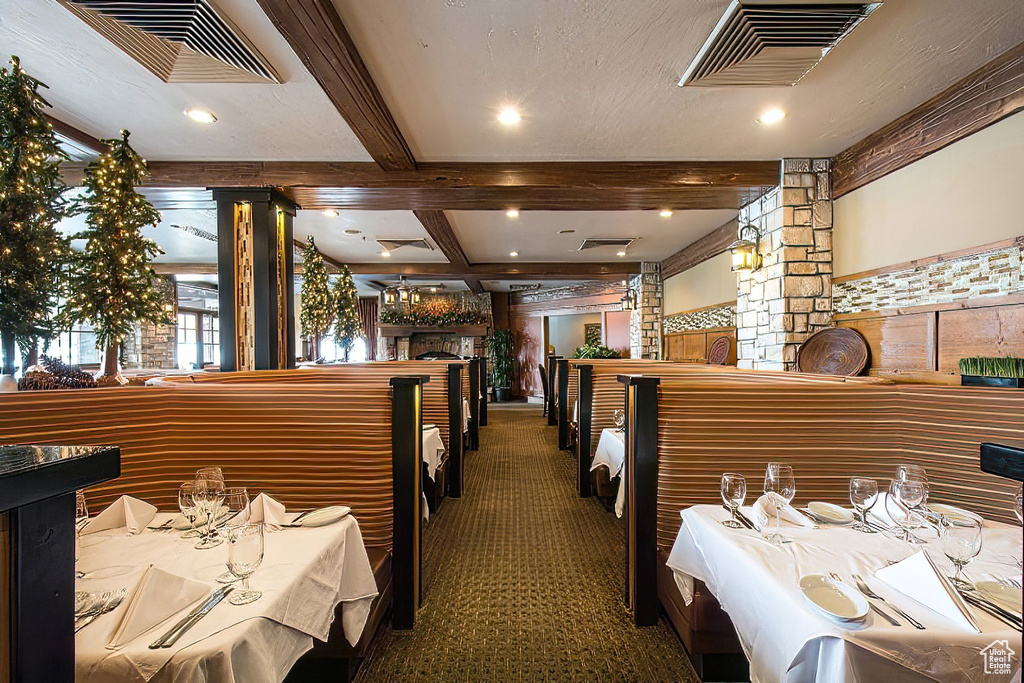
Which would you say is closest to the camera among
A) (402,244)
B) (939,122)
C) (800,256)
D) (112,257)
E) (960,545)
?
(960,545)

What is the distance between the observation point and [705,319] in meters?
7.37

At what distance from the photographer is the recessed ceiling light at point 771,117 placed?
11.5 ft

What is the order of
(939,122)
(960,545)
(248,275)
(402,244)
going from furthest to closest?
1. (402,244)
2. (248,275)
3. (939,122)
4. (960,545)

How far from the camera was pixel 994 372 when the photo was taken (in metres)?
2.12

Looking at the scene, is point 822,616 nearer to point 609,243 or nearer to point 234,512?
point 234,512

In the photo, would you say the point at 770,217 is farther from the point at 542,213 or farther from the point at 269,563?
the point at 269,563

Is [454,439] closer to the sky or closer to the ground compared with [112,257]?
closer to the ground

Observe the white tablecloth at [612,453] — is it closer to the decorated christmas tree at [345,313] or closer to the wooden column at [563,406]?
the wooden column at [563,406]

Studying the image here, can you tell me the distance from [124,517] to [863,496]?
2.43m

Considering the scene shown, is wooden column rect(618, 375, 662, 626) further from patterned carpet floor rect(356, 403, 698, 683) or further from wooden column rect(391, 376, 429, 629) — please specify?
wooden column rect(391, 376, 429, 629)

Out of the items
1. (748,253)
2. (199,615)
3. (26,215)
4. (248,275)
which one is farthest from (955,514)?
(248,275)

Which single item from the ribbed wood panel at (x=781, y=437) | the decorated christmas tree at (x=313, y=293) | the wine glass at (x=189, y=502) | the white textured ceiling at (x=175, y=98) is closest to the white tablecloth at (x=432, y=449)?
the ribbed wood panel at (x=781, y=437)

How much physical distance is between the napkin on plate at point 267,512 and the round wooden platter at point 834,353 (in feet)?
13.3

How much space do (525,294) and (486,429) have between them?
549cm
